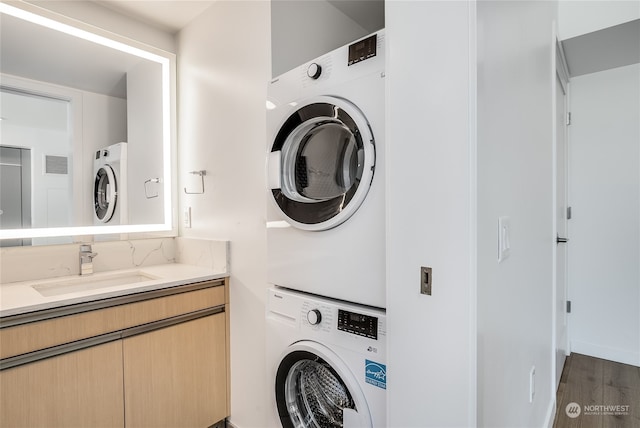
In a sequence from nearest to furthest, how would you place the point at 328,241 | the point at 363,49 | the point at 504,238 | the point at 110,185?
the point at 504,238 < the point at 363,49 < the point at 328,241 < the point at 110,185

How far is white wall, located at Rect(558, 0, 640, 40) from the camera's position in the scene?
6.27ft

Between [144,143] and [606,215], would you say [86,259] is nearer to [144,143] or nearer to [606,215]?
[144,143]

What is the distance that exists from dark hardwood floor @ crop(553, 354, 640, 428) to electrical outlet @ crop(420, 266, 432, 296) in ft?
5.58

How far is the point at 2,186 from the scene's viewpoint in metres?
1.71

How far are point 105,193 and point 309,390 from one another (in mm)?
1660

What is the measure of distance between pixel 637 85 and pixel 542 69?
5.13 ft

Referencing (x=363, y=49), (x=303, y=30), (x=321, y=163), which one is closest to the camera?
(x=363, y=49)

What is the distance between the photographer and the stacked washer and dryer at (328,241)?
1100 millimetres

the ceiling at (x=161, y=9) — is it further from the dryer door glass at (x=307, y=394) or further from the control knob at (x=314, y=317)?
the dryer door glass at (x=307, y=394)

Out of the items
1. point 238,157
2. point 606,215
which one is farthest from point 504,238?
point 606,215

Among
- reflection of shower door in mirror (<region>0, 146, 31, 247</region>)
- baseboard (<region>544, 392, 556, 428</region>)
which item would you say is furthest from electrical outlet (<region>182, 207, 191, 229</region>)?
baseboard (<region>544, 392, 556, 428</region>)

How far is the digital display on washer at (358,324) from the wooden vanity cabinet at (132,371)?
37.6 inches

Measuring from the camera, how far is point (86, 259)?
189cm

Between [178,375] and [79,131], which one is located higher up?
[79,131]
